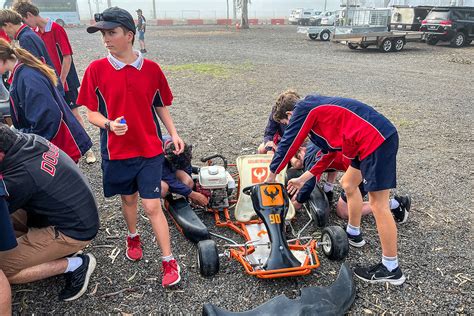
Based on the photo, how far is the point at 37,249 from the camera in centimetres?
297

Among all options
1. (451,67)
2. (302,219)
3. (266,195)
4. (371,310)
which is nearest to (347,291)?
(371,310)

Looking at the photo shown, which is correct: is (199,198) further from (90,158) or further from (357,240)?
(90,158)

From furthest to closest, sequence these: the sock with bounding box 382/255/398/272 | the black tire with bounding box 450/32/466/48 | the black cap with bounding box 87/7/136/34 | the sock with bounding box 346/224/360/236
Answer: the black tire with bounding box 450/32/466/48, the sock with bounding box 346/224/360/236, the sock with bounding box 382/255/398/272, the black cap with bounding box 87/7/136/34

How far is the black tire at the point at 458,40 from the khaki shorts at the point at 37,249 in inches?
844

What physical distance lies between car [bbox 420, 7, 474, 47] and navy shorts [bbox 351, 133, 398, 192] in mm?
19508

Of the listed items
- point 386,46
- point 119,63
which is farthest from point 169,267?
point 386,46

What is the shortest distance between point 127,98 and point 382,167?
6.82ft

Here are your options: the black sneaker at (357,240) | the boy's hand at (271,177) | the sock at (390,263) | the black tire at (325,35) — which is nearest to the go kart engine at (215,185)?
the boy's hand at (271,177)

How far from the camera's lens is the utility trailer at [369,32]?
18.6m

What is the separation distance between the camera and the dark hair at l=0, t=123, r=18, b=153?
249cm

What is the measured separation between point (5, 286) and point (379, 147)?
287 centimetres

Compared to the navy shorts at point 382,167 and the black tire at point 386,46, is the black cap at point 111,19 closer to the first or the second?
the navy shorts at point 382,167

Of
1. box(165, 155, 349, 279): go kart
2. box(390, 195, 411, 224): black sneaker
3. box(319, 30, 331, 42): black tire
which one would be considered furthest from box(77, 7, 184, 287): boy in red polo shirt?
box(319, 30, 331, 42): black tire

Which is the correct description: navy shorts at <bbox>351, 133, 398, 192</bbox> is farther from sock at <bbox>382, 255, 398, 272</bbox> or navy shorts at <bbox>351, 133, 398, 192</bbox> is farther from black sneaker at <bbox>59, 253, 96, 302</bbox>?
black sneaker at <bbox>59, 253, 96, 302</bbox>
